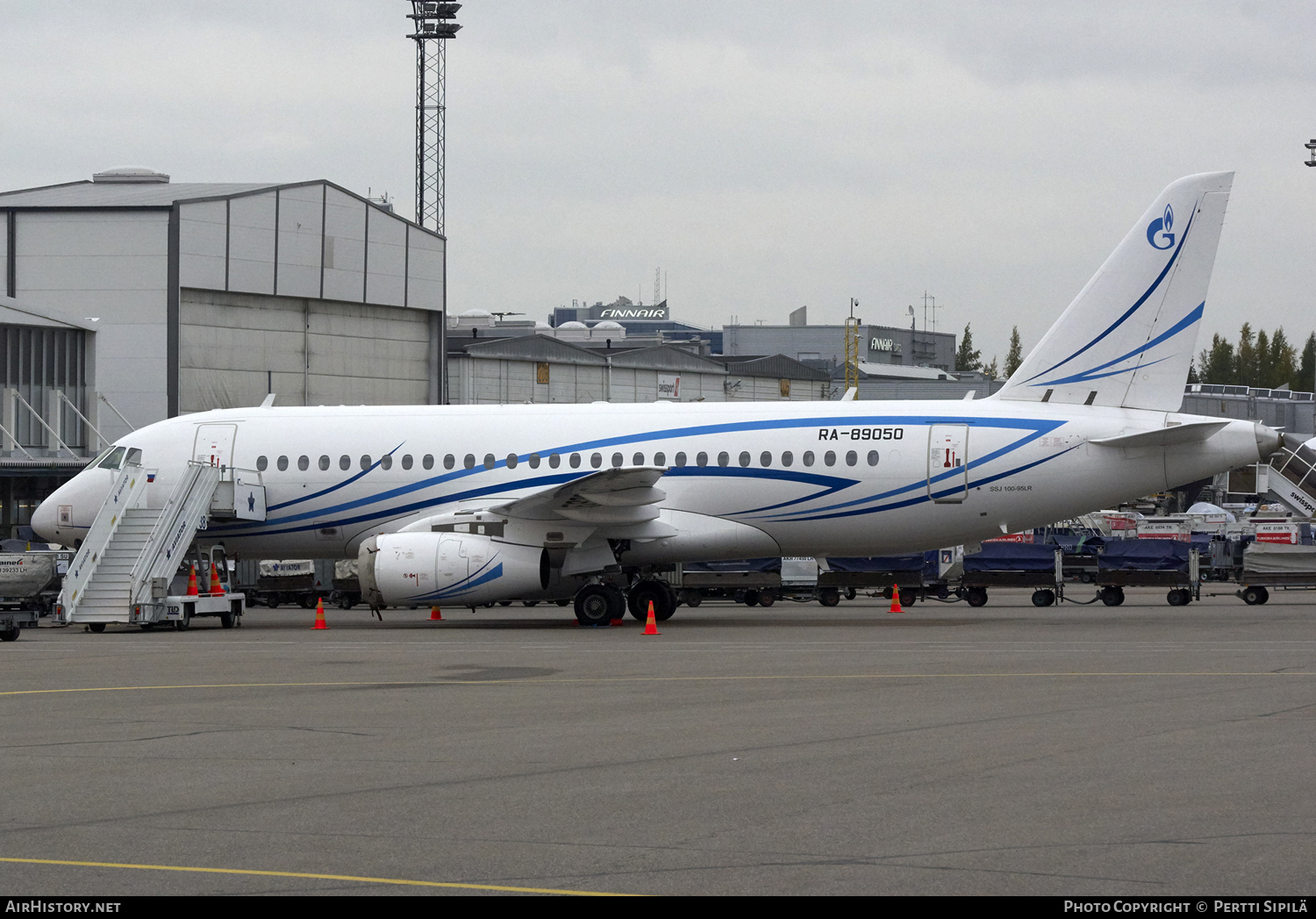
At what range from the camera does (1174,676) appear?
608 inches

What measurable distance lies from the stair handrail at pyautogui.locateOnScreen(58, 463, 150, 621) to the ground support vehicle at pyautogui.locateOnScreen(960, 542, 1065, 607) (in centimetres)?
1870

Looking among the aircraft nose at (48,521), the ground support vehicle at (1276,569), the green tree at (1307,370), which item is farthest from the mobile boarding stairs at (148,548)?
the green tree at (1307,370)

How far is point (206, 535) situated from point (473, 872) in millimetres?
22256

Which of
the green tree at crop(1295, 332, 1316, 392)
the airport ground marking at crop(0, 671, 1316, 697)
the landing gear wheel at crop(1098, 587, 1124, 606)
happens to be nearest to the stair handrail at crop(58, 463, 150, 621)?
the airport ground marking at crop(0, 671, 1316, 697)

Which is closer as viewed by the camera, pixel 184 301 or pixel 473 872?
pixel 473 872

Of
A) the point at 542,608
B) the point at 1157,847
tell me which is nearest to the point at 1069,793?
the point at 1157,847

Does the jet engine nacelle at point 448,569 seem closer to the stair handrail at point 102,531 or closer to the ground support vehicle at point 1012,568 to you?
the stair handrail at point 102,531

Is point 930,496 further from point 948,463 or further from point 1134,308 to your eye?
point 1134,308

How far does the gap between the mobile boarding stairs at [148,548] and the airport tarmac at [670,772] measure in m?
5.93

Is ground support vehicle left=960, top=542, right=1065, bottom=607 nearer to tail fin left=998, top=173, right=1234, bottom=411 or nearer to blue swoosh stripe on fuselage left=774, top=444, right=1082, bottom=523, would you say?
tail fin left=998, top=173, right=1234, bottom=411

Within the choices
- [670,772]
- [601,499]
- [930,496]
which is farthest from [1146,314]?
[670,772]

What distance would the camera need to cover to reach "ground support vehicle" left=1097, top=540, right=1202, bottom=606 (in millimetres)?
33125

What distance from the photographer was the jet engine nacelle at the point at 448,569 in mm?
24672
